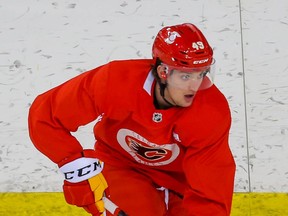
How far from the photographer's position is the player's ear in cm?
273

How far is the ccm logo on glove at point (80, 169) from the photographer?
2.84 meters

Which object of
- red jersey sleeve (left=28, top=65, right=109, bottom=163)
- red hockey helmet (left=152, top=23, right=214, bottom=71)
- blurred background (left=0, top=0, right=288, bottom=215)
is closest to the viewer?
red hockey helmet (left=152, top=23, right=214, bottom=71)

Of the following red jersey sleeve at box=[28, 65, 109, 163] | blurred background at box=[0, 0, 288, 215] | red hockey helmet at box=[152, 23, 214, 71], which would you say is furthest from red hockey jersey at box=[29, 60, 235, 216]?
blurred background at box=[0, 0, 288, 215]

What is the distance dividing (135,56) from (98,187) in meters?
0.94

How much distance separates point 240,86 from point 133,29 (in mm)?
489

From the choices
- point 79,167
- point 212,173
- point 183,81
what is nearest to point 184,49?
point 183,81

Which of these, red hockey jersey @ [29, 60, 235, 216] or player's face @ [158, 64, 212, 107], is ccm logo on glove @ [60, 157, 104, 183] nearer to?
red hockey jersey @ [29, 60, 235, 216]

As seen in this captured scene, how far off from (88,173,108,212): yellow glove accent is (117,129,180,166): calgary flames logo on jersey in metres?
0.13

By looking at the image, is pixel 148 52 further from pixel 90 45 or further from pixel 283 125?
pixel 283 125

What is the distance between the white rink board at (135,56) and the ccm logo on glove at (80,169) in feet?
1.92

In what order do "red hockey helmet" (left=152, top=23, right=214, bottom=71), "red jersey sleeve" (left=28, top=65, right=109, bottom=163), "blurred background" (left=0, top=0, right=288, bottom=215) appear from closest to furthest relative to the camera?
"red hockey helmet" (left=152, top=23, right=214, bottom=71), "red jersey sleeve" (left=28, top=65, right=109, bottom=163), "blurred background" (left=0, top=0, right=288, bottom=215)

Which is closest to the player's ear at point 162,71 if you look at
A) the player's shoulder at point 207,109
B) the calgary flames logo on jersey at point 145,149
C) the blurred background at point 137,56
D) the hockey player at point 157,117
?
the hockey player at point 157,117

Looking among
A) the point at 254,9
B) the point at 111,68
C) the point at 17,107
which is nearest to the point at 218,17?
the point at 254,9

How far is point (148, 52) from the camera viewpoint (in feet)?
12.2
